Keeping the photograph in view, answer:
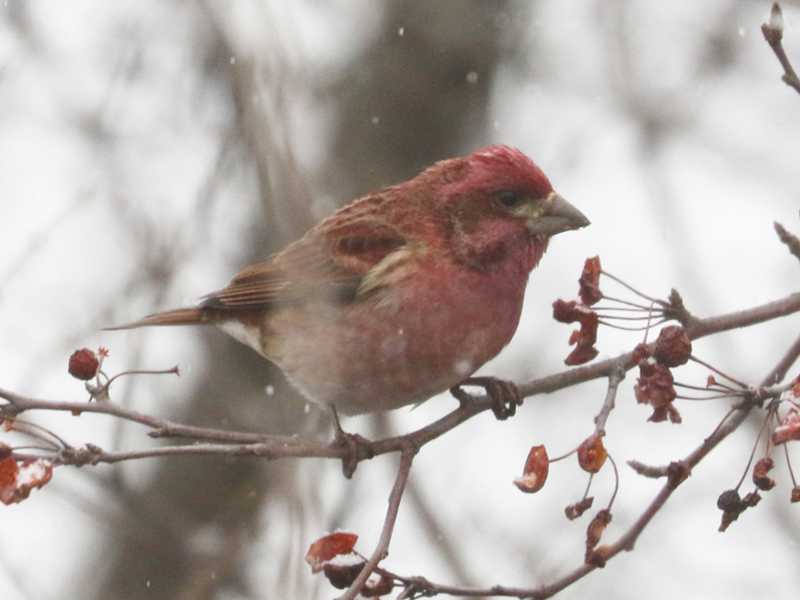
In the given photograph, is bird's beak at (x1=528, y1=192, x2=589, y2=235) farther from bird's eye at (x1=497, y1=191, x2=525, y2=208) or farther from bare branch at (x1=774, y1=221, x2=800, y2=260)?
bare branch at (x1=774, y1=221, x2=800, y2=260)

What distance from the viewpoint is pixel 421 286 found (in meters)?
6.49

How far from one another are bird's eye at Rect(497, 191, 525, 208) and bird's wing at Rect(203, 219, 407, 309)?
50cm

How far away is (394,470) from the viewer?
7801 mm

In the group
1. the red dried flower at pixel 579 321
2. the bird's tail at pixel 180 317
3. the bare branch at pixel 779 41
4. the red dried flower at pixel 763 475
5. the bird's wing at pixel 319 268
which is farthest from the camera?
the bird's tail at pixel 180 317

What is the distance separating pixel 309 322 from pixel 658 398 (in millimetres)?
2347

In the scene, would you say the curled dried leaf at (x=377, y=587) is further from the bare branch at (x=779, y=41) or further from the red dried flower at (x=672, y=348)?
the bare branch at (x=779, y=41)

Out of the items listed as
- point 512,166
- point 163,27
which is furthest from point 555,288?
point 512,166

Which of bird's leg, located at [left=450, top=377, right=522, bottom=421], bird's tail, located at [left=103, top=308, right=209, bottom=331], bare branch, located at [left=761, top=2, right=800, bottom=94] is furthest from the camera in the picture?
bird's tail, located at [left=103, top=308, right=209, bottom=331]

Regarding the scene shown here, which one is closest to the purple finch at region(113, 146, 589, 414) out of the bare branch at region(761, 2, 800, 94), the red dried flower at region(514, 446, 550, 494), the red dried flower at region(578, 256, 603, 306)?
the red dried flower at region(578, 256, 603, 306)

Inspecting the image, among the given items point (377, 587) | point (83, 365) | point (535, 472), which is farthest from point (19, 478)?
point (535, 472)

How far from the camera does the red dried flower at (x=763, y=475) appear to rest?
14.8 feet

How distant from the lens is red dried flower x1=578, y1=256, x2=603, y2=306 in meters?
5.09

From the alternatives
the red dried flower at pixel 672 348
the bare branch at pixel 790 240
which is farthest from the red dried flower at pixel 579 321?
the bare branch at pixel 790 240

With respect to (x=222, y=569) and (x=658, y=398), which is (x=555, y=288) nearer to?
(x=222, y=569)
